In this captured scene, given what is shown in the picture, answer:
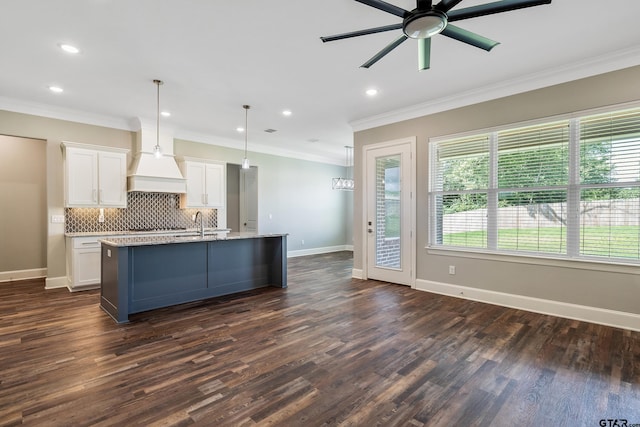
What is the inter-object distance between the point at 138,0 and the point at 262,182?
5.62 metres

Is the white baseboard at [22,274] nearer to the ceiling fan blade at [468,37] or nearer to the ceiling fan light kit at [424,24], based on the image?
the ceiling fan light kit at [424,24]

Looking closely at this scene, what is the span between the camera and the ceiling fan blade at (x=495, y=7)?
2.00m

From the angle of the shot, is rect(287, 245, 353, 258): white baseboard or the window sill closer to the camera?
the window sill

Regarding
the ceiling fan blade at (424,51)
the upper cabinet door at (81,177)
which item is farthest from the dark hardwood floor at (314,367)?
the ceiling fan blade at (424,51)

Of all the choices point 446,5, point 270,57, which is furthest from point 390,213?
point 446,5

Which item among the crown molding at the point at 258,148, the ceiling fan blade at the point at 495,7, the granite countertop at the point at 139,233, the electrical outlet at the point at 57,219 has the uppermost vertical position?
the crown molding at the point at 258,148

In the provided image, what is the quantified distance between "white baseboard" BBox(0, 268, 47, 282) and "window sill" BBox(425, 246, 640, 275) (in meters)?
7.21

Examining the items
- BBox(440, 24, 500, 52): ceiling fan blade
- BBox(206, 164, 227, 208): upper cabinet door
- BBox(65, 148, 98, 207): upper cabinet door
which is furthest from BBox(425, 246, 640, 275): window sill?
BBox(65, 148, 98, 207): upper cabinet door

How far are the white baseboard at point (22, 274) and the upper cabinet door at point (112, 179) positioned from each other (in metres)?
2.27

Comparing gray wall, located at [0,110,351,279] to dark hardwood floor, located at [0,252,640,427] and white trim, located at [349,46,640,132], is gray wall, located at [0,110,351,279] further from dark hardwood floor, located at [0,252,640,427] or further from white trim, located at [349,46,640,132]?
white trim, located at [349,46,640,132]

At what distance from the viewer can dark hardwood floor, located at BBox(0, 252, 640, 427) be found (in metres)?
2.02

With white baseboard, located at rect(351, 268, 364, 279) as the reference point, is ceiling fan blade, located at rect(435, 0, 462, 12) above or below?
above

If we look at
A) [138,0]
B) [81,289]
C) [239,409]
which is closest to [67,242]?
[81,289]

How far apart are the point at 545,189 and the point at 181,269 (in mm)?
4798
